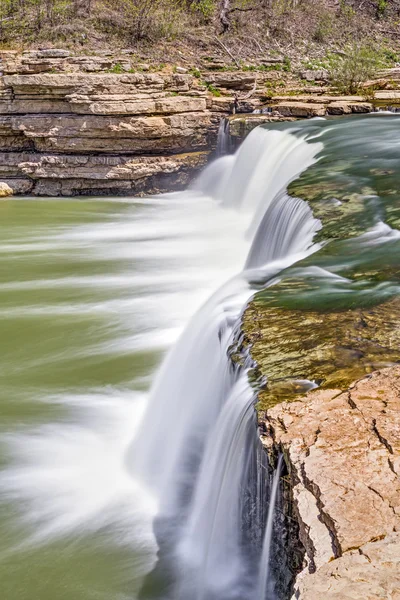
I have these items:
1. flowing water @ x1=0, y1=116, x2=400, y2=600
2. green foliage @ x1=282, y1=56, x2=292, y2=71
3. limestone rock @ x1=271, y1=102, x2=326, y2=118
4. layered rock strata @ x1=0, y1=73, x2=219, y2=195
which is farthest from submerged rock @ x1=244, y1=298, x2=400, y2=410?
green foliage @ x1=282, y1=56, x2=292, y2=71

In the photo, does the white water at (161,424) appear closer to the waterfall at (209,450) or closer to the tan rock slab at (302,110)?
the waterfall at (209,450)

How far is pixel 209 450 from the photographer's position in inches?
151

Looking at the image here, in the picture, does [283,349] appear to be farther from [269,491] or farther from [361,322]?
[269,491]

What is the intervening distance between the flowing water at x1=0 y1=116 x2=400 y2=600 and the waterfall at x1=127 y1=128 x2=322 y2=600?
0.01m

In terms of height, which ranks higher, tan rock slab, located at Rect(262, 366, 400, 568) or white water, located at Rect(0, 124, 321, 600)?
tan rock slab, located at Rect(262, 366, 400, 568)

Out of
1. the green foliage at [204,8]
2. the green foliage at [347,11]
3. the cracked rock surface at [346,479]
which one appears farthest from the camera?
the green foliage at [347,11]

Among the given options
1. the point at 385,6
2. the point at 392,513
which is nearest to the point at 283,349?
the point at 392,513

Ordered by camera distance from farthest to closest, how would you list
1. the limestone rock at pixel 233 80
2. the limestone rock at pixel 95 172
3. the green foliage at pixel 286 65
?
the green foliage at pixel 286 65
the limestone rock at pixel 233 80
the limestone rock at pixel 95 172

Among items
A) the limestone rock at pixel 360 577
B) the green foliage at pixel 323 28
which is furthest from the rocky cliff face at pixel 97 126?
the limestone rock at pixel 360 577

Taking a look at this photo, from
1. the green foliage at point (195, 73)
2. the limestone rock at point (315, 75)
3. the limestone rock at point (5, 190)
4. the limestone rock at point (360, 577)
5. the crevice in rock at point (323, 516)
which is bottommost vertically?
the limestone rock at point (5, 190)

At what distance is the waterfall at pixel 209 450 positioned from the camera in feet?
10.6

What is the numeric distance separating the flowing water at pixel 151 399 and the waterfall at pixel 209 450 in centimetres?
1

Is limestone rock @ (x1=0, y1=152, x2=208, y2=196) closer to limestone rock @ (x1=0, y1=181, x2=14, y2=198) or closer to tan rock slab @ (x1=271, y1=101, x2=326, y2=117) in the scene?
limestone rock @ (x1=0, y1=181, x2=14, y2=198)

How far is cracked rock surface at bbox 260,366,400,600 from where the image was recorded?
Result: 202cm
